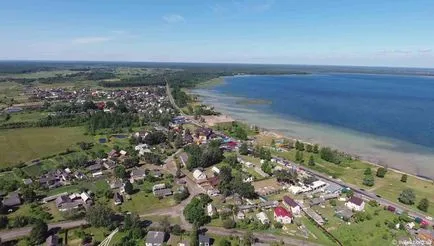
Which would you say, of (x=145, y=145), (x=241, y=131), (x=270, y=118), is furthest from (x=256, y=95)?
(x=145, y=145)

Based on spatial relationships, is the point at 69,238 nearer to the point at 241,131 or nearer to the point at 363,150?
the point at 241,131

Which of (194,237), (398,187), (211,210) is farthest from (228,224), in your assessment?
(398,187)

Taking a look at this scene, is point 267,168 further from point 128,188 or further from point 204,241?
point 204,241

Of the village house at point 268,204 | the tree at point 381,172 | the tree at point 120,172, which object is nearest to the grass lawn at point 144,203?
the tree at point 120,172

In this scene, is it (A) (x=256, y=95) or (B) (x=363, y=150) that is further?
(A) (x=256, y=95)

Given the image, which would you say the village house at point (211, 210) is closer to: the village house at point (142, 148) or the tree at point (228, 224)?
the tree at point (228, 224)
